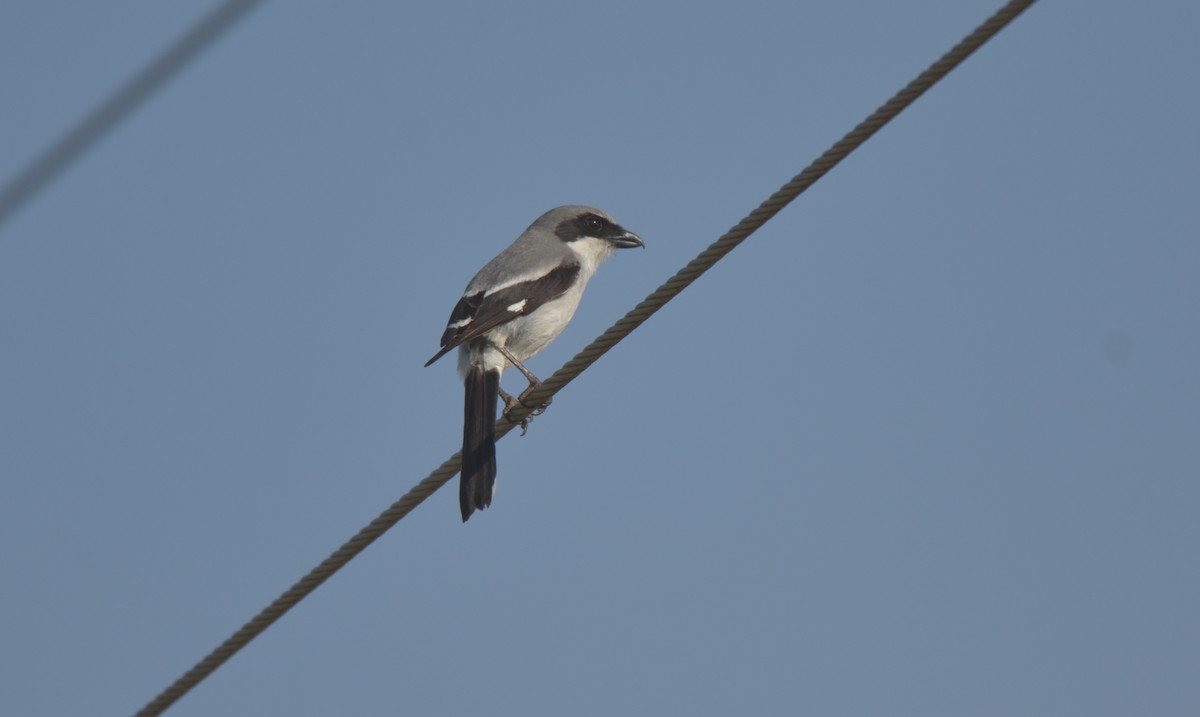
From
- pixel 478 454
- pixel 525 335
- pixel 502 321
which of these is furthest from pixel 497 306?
pixel 478 454

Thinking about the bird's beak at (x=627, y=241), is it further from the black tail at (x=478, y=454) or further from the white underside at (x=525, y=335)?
the black tail at (x=478, y=454)

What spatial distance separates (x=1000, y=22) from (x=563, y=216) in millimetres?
5116

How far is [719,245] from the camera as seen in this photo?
4109 millimetres

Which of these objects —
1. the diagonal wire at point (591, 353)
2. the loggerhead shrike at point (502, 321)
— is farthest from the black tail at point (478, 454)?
the diagonal wire at point (591, 353)

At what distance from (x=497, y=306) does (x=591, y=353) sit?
235 cm

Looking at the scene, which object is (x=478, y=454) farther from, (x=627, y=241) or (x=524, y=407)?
(x=627, y=241)

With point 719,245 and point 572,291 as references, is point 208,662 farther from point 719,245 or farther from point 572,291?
point 572,291

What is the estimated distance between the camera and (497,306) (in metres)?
6.84

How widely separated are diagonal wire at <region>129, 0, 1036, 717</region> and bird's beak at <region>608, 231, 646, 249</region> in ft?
11.1

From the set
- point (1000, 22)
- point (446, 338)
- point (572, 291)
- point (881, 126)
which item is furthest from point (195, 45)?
point (572, 291)

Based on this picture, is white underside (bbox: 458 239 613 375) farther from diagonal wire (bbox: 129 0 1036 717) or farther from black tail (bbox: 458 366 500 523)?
diagonal wire (bbox: 129 0 1036 717)

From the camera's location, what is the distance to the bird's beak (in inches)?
325

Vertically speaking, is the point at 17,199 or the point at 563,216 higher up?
the point at 563,216

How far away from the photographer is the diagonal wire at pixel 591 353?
370cm
